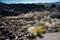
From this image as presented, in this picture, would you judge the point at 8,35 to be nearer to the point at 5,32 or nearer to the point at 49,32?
the point at 5,32

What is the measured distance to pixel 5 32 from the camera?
21.6m

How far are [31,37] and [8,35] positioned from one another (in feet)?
8.00

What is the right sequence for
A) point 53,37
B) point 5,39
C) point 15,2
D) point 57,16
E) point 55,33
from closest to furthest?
1. point 5,39
2. point 53,37
3. point 55,33
4. point 57,16
5. point 15,2

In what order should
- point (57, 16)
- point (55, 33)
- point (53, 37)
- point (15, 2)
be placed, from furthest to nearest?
point (15, 2)
point (57, 16)
point (55, 33)
point (53, 37)

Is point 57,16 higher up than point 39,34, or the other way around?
point 39,34

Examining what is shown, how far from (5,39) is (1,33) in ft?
7.10

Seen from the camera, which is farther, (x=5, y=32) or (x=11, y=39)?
(x=5, y=32)

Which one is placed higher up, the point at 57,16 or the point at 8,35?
the point at 8,35

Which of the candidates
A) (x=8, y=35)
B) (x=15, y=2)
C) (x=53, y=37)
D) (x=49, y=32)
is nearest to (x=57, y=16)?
(x=49, y=32)

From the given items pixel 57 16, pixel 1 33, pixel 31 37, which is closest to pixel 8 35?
pixel 1 33

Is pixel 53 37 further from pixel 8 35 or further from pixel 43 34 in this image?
pixel 8 35

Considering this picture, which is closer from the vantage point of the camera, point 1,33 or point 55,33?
point 1,33

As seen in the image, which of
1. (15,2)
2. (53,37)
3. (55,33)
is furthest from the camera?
(15,2)

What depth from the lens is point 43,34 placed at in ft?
77.0
